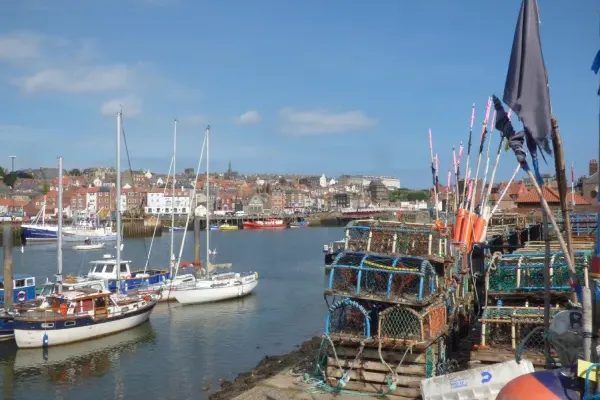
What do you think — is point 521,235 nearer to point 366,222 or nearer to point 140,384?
point 366,222

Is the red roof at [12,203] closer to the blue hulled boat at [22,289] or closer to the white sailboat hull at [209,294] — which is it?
the white sailboat hull at [209,294]

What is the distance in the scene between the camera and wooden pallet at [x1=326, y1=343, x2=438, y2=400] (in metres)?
10.7

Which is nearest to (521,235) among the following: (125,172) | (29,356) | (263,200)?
(29,356)

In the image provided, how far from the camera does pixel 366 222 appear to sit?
12.7m

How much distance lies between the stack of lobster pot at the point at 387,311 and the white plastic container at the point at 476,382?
1.51 meters

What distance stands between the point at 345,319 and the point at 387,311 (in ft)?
4.34

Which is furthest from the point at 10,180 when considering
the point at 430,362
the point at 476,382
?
the point at 476,382

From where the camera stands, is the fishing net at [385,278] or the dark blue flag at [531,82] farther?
the fishing net at [385,278]

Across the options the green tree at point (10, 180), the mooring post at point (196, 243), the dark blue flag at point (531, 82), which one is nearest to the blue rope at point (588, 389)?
the dark blue flag at point (531, 82)

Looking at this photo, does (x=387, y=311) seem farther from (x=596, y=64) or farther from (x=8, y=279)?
(x=8, y=279)

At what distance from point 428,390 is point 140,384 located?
11.0 m

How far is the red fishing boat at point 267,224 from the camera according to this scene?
129 meters

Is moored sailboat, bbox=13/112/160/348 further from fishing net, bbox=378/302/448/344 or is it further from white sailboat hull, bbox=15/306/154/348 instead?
fishing net, bbox=378/302/448/344

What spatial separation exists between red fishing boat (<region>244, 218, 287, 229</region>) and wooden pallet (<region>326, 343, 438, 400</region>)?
11717cm
